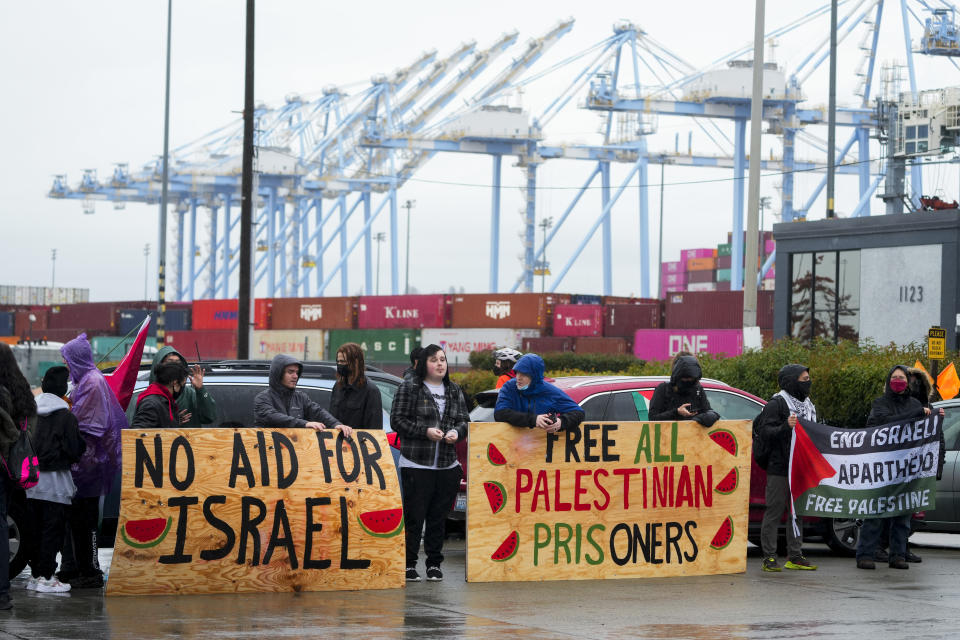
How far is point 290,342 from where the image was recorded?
65375 mm

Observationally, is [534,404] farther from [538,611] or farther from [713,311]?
[713,311]

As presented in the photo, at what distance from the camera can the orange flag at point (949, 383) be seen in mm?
16625

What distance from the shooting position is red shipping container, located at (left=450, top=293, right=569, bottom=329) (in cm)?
5709

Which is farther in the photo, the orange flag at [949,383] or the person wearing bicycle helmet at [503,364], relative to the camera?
the orange flag at [949,383]

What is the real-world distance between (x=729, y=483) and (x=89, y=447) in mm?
4711

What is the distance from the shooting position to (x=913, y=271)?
27.2 meters

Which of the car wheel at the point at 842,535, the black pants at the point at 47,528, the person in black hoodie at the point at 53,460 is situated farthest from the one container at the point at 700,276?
the person in black hoodie at the point at 53,460

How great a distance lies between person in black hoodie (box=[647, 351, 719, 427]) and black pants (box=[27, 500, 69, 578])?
443 cm

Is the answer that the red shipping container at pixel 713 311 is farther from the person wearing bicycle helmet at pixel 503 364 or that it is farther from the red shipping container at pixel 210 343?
the person wearing bicycle helmet at pixel 503 364

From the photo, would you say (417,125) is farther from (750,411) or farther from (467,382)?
(750,411)

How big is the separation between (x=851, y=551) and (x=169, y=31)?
101 feet

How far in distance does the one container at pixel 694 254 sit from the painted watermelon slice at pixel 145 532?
13879 centimetres

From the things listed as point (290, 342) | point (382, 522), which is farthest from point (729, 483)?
point (290, 342)

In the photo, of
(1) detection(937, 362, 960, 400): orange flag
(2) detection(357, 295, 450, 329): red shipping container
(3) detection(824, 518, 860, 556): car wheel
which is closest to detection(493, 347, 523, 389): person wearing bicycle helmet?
(3) detection(824, 518, 860, 556): car wheel
